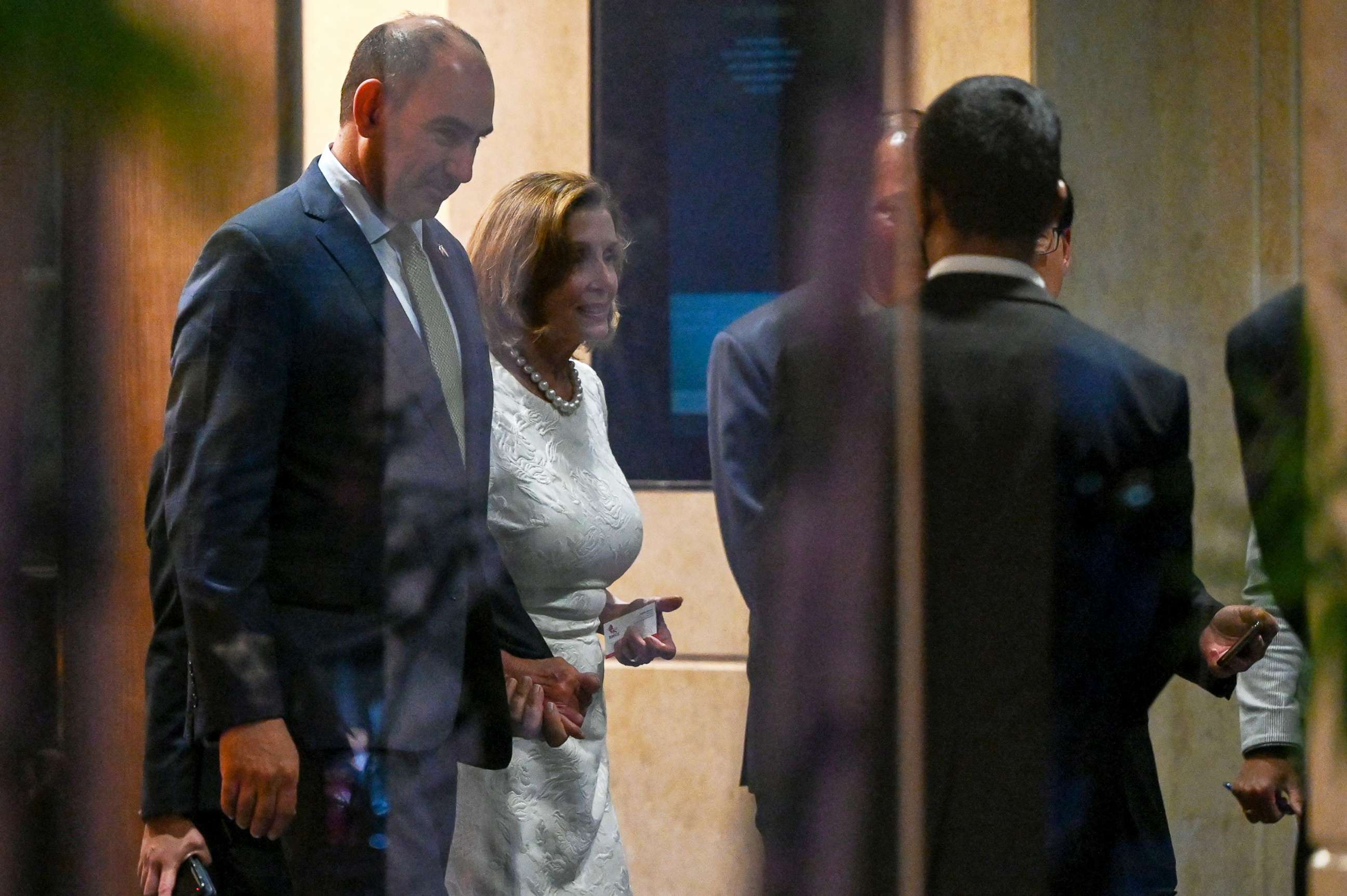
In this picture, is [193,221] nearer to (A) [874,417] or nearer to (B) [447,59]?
(A) [874,417]

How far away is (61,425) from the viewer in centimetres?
32

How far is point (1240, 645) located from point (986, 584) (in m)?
0.24

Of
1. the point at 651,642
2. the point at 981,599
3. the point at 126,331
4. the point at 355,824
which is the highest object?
the point at 126,331

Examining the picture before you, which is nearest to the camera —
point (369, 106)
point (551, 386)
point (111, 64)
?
point (111, 64)

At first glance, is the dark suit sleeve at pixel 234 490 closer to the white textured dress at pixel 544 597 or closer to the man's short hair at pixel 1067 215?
the white textured dress at pixel 544 597

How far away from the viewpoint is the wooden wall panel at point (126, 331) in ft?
0.73

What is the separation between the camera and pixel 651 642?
139 cm

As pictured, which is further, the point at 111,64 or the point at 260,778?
the point at 260,778

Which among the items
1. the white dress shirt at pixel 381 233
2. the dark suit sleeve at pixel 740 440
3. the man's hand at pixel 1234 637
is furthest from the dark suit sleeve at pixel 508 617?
the man's hand at pixel 1234 637

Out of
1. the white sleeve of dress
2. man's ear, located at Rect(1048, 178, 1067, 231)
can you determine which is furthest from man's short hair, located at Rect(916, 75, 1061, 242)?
the white sleeve of dress

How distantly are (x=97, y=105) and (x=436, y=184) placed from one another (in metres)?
0.97

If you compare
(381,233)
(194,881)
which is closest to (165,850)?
(194,881)

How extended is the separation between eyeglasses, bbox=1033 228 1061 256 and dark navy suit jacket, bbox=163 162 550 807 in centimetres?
50

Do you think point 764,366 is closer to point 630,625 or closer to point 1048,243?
point 1048,243
